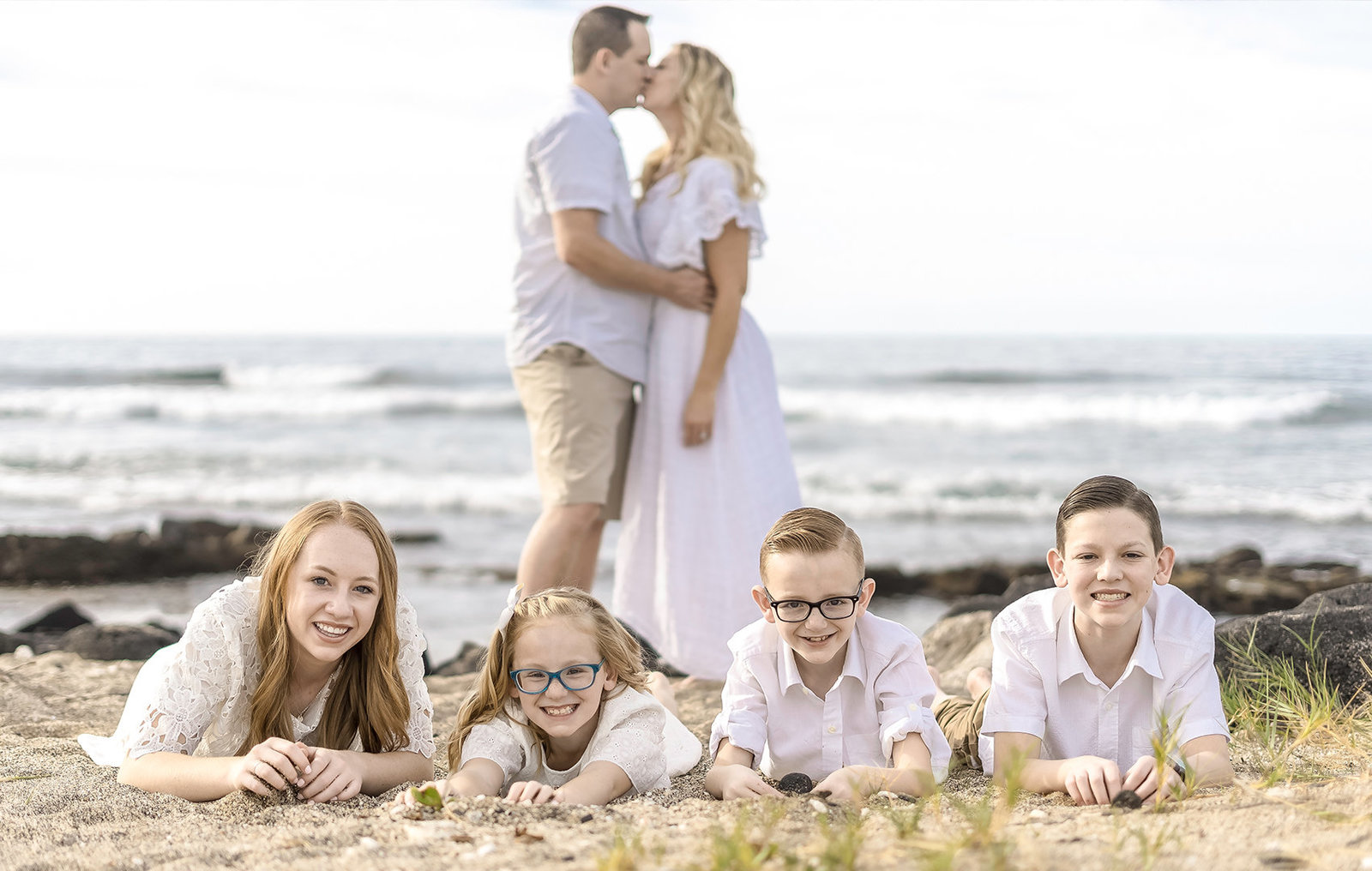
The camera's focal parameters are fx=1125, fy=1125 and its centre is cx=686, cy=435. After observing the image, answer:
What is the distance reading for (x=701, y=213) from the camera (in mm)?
4586

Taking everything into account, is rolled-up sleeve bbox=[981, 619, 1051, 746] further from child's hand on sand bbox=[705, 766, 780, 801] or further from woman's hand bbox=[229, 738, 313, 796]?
woman's hand bbox=[229, 738, 313, 796]

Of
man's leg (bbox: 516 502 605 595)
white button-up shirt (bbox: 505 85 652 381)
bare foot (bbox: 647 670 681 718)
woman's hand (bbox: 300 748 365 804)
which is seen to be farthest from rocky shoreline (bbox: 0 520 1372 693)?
woman's hand (bbox: 300 748 365 804)

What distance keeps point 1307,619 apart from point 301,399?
65.9ft

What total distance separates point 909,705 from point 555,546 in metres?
1.97

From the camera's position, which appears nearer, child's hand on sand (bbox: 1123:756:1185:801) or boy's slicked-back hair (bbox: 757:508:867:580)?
child's hand on sand (bbox: 1123:756:1185:801)

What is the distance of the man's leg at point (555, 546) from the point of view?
14.6 feet

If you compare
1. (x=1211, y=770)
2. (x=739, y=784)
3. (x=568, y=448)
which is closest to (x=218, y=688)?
(x=739, y=784)

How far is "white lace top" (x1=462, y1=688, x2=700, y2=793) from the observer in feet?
9.36

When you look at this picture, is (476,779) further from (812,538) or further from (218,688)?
(812,538)

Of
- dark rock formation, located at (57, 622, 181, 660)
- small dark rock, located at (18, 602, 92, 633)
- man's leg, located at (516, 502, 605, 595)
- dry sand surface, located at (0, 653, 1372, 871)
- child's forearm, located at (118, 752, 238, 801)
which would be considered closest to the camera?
dry sand surface, located at (0, 653, 1372, 871)

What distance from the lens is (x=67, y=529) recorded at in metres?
10.7

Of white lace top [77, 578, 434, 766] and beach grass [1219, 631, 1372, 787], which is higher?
white lace top [77, 578, 434, 766]

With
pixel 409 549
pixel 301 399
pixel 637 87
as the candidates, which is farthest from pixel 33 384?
pixel 637 87

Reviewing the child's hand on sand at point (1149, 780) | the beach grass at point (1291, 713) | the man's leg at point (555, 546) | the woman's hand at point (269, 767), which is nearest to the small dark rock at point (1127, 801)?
the child's hand on sand at point (1149, 780)
